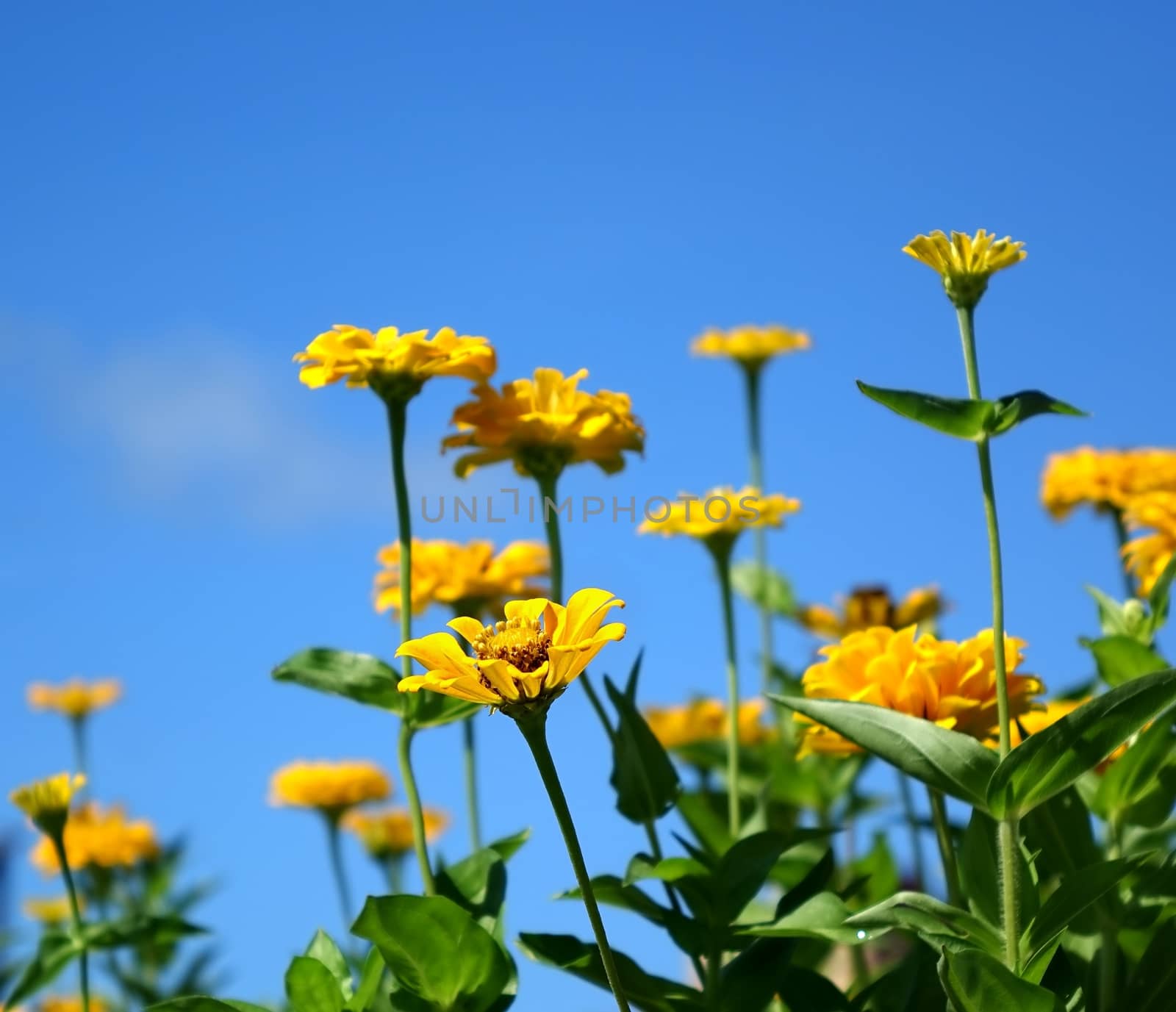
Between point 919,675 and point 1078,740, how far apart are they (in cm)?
32

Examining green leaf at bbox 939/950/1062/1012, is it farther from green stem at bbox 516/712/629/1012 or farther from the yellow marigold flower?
the yellow marigold flower

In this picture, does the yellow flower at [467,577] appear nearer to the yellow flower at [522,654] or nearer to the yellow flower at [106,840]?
the yellow flower at [522,654]

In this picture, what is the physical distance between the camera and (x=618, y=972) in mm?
1703

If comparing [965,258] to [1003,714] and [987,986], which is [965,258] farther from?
[987,986]

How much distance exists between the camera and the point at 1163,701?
4.68ft

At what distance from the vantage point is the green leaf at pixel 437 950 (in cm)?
153

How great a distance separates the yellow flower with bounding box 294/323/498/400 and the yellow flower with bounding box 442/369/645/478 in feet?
0.42

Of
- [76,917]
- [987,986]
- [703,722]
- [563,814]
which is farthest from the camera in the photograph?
[703,722]

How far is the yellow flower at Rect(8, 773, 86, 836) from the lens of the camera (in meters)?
2.35

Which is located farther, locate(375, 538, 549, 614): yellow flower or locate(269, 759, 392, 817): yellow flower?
locate(269, 759, 392, 817): yellow flower

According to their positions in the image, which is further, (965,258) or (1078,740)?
(965,258)

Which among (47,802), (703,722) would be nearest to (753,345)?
(703,722)

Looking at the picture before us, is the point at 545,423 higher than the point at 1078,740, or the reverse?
the point at 545,423

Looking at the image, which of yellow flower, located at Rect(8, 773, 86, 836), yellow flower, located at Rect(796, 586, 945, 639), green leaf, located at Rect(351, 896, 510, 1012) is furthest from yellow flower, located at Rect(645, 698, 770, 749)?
green leaf, located at Rect(351, 896, 510, 1012)
